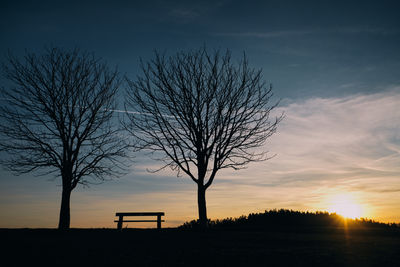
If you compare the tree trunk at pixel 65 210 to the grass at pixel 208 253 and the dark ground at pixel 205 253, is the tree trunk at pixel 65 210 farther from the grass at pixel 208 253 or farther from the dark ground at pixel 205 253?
the dark ground at pixel 205 253

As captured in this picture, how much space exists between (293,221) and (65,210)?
12424 mm

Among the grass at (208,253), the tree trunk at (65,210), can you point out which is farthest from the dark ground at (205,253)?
the tree trunk at (65,210)

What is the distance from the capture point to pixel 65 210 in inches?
685

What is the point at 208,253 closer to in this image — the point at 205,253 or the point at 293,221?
the point at 205,253

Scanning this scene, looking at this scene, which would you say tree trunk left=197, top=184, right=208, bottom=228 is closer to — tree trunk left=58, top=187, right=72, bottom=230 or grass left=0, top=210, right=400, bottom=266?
grass left=0, top=210, right=400, bottom=266

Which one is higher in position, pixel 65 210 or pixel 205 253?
pixel 65 210

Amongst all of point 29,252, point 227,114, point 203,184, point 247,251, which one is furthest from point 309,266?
point 227,114

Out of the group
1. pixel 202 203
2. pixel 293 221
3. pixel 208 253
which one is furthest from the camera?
pixel 293 221

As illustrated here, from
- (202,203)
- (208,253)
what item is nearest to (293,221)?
(202,203)

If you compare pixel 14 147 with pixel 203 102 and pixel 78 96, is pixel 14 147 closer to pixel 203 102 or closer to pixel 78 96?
pixel 78 96

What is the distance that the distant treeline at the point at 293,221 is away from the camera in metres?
18.0

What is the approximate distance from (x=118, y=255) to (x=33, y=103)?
1315 centimetres

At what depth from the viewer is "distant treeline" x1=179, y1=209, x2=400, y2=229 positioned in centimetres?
1800

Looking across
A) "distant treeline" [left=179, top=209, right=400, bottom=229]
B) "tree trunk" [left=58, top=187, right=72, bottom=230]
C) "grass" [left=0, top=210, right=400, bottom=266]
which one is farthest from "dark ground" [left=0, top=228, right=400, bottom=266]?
"distant treeline" [left=179, top=209, right=400, bottom=229]
